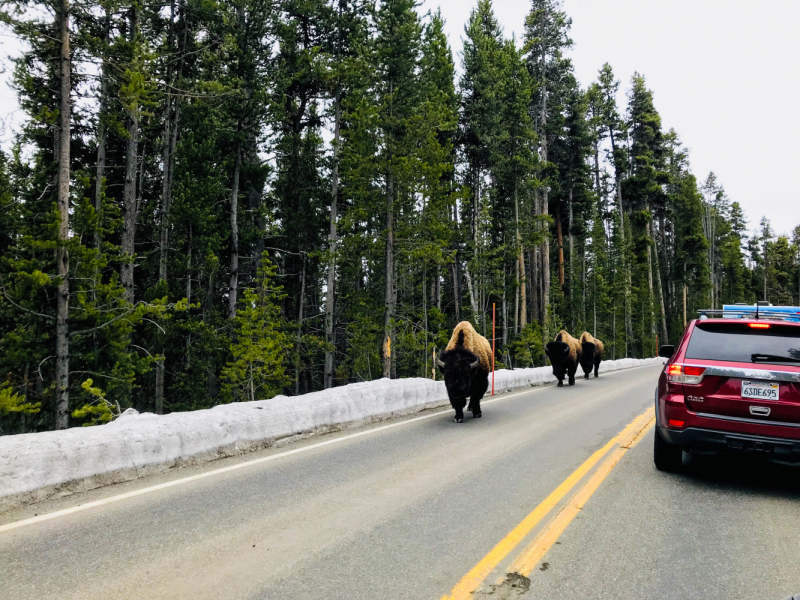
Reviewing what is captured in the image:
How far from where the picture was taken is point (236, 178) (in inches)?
946

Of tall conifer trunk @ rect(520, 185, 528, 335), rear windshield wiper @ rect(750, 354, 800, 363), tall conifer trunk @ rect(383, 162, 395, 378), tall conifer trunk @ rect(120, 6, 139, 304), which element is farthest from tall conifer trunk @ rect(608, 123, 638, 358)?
rear windshield wiper @ rect(750, 354, 800, 363)

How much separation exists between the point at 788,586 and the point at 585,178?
147 feet

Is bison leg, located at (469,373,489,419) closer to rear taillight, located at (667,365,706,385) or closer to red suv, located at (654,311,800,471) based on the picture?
red suv, located at (654,311,800,471)

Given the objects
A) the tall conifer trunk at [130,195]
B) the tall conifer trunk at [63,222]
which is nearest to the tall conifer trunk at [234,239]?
the tall conifer trunk at [130,195]

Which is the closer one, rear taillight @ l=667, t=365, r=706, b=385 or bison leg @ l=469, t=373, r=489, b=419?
rear taillight @ l=667, t=365, r=706, b=385

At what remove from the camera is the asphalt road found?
135 inches

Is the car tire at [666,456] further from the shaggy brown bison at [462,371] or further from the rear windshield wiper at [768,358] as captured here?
the shaggy brown bison at [462,371]

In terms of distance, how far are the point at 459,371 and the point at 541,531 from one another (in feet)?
19.4

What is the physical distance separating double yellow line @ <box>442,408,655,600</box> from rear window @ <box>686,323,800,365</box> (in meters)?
1.81

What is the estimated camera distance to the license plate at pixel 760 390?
5.40m

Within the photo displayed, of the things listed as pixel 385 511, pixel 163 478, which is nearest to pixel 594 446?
pixel 385 511

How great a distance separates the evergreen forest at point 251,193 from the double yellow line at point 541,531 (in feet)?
41.1

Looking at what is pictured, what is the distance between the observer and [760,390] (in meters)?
5.46

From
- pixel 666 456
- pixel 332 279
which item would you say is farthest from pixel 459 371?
pixel 332 279
